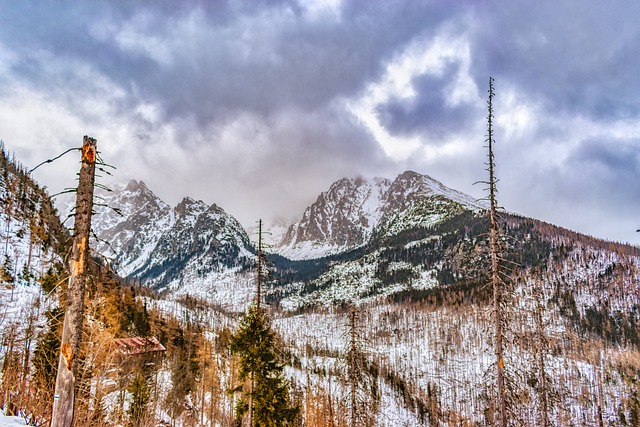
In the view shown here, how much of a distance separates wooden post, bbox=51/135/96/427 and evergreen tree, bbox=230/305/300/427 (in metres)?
12.7

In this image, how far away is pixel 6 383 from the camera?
17875 millimetres

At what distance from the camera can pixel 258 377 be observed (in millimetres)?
23109

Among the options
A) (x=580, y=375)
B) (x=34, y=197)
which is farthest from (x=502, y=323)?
(x=580, y=375)

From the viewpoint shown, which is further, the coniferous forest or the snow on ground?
the coniferous forest

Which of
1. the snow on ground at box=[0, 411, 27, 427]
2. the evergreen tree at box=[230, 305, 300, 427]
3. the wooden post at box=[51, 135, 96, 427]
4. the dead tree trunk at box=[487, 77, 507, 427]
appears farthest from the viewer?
the evergreen tree at box=[230, 305, 300, 427]

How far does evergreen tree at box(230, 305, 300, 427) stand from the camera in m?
23.0

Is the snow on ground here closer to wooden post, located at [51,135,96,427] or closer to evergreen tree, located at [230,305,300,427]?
wooden post, located at [51,135,96,427]

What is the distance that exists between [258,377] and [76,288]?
14.5 m

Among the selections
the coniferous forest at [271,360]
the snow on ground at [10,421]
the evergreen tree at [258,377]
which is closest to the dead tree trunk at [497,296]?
the coniferous forest at [271,360]

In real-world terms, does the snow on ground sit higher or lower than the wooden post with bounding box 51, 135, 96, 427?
lower

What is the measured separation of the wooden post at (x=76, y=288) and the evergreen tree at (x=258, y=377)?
41.8 feet

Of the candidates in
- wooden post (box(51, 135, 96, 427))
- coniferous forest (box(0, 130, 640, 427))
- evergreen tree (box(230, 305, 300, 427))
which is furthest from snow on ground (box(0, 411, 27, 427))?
evergreen tree (box(230, 305, 300, 427))

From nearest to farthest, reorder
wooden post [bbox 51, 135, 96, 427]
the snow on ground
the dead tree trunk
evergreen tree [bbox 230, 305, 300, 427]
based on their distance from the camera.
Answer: wooden post [bbox 51, 135, 96, 427]
the snow on ground
the dead tree trunk
evergreen tree [bbox 230, 305, 300, 427]

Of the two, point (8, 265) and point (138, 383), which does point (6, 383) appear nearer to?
point (138, 383)
